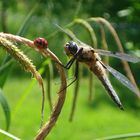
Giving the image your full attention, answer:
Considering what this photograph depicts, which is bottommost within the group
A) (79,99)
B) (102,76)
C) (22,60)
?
(79,99)

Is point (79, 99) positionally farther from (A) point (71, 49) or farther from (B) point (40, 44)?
(B) point (40, 44)

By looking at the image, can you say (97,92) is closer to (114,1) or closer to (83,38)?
(83,38)

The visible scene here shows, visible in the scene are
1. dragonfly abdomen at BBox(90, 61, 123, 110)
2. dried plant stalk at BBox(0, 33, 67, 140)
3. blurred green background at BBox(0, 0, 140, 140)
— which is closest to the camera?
dried plant stalk at BBox(0, 33, 67, 140)

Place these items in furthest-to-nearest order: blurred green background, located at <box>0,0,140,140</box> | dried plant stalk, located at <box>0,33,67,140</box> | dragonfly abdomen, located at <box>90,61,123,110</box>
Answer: blurred green background, located at <box>0,0,140,140</box> < dragonfly abdomen, located at <box>90,61,123,110</box> < dried plant stalk, located at <box>0,33,67,140</box>

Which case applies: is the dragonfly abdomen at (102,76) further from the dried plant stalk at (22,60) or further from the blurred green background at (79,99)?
the blurred green background at (79,99)

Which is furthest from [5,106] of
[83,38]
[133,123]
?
[83,38]

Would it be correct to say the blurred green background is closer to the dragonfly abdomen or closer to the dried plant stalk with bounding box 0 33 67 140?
the dragonfly abdomen

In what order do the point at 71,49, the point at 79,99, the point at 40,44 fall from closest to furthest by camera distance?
the point at 40,44 → the point at 71,49 → the point at 79,99

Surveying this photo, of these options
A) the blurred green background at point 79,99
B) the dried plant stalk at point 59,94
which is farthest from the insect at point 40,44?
the blurred green background at point 79,99

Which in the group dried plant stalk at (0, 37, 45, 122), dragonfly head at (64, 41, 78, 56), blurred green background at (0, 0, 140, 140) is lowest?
blurred green background at (0, 0, 140, 140)

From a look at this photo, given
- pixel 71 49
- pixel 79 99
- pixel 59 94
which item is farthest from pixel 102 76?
pixel 79 99

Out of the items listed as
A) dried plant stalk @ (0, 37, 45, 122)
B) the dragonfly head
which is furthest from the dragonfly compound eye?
dried plant stalk @ (0, 37, 45, 122)
